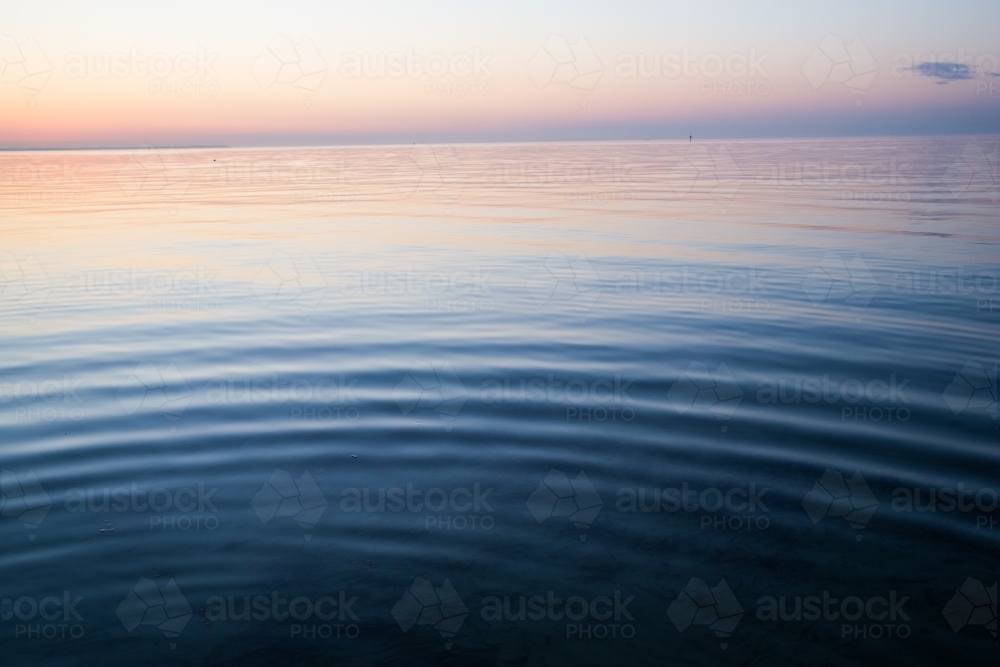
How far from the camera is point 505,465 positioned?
6160 mm

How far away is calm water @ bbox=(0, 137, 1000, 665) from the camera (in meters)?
4.13

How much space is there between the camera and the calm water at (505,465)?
13.6 ft

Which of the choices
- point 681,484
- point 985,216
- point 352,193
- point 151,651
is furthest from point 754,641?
point 352,193

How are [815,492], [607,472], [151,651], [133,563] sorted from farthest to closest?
1. [607,472]
2. [815,492]
3. [133,563]
4. [151,651]

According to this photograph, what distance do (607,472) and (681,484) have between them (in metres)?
0.55

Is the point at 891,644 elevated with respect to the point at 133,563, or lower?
lower

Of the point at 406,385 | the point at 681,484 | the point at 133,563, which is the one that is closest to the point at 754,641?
the point at 681,484

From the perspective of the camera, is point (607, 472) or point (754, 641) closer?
point (754, 641)

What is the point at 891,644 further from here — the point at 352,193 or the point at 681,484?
the point at 352,193

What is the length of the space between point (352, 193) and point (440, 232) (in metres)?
16.4

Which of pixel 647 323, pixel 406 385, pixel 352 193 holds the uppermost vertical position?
pixel 406 385

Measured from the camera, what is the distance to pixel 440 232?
827 inches

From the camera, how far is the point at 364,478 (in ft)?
19.5

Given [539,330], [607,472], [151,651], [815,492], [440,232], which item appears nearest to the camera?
[151,651]
